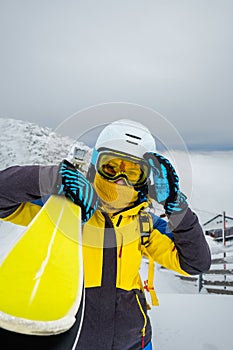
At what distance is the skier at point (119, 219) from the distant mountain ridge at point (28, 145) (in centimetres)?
25

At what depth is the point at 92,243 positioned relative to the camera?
1.75 metres

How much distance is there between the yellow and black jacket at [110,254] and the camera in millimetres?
1573

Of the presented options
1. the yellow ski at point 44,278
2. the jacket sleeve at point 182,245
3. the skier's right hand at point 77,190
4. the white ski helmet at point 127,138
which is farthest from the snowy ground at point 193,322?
the yellow ski at point 44,278

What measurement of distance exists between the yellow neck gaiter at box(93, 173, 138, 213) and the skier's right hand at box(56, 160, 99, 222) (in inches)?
14.9

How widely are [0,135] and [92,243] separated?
28628mm

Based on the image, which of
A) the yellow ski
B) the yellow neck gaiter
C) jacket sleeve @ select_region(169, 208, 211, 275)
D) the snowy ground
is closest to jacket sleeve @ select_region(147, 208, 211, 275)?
jacket sleeve @ select_region(169, 208, 211, 275)

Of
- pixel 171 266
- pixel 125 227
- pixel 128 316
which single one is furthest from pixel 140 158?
pixel 128 316

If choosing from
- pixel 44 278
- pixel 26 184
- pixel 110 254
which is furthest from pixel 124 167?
pixel 44 278

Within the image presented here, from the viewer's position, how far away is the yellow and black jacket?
1.57m

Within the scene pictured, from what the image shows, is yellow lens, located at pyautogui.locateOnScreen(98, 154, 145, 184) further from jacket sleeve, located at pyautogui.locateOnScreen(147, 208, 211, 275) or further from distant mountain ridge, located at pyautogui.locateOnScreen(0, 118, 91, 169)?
jacket sleeve, located at pyautogui.locateOnScreen(147, 208, 211, 275)

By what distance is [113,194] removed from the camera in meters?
1.91

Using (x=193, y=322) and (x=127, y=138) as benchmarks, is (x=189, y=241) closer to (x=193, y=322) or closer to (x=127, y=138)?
(x=127, y=138)

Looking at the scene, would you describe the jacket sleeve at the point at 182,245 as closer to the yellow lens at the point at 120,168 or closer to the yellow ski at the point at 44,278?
the yellow lens at the point at 120,168

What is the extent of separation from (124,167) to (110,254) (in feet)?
1.84
